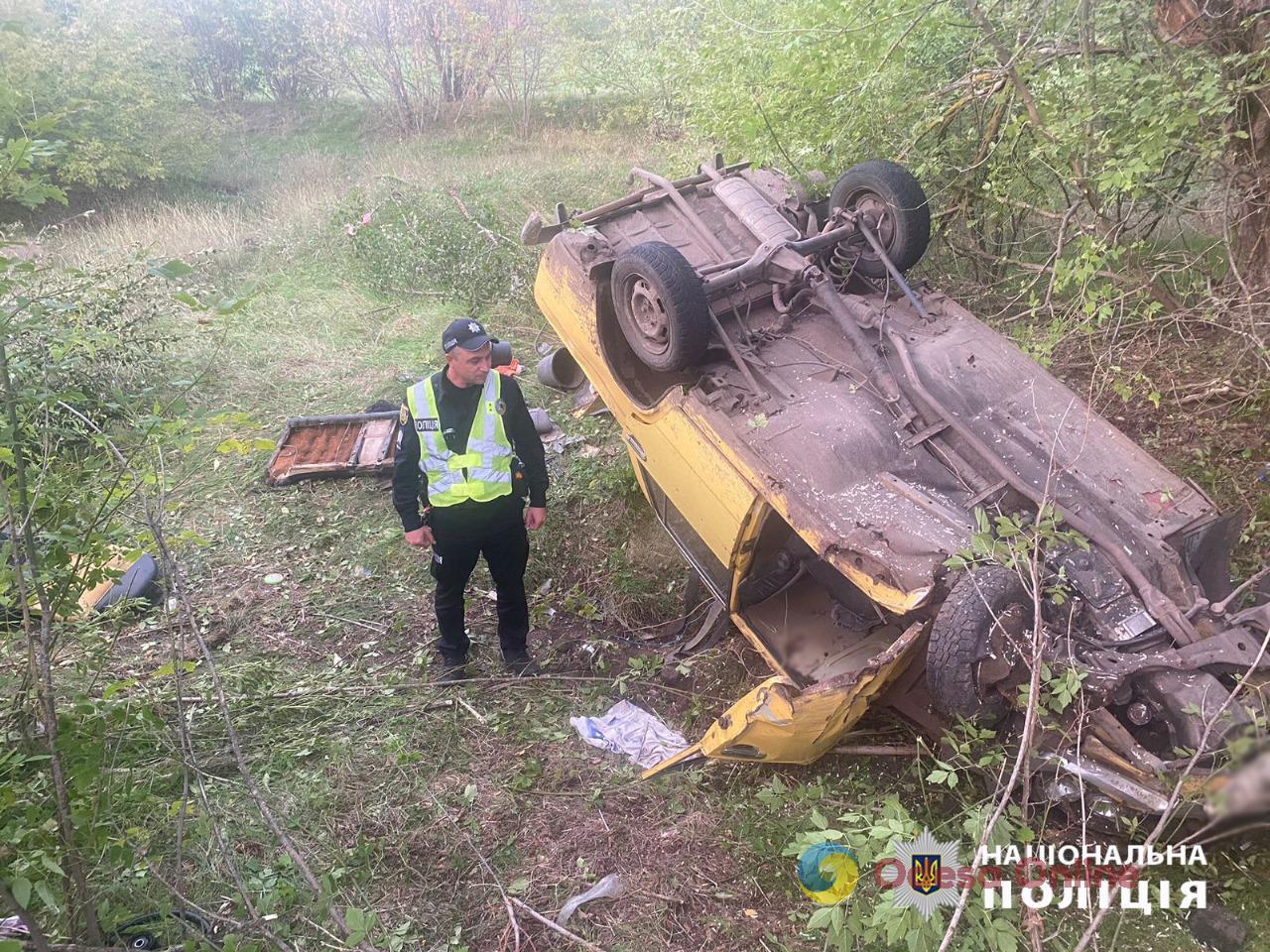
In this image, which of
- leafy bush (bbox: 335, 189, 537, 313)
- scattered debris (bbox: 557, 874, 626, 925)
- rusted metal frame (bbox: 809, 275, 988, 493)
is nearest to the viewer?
scattered debris (bbox: 557, 874, 626, 925)

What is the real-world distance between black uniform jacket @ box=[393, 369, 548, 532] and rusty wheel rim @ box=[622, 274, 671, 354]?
71 cm

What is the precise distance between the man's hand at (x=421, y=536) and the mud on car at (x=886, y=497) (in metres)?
1.21

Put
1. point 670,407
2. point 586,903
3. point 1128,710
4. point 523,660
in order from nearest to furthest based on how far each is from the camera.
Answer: point 1128,710 → point 586,903 → point 670,407 → point 523,660

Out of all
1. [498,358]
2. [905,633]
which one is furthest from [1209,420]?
[498,358]

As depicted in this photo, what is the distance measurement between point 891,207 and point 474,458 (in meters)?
2.72

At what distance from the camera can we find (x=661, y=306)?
145 inches

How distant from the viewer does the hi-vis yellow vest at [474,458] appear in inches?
144

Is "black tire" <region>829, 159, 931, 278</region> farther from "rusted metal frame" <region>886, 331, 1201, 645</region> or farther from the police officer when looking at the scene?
the police officer

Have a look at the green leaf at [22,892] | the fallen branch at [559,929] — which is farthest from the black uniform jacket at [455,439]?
the green leaf at [22,892]

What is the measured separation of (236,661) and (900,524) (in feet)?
11.8

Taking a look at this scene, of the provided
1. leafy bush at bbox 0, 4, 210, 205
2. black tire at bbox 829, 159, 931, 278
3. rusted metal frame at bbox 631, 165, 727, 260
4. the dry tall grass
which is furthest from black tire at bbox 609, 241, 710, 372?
leafy bush at bbox 0, 4, 210, 205

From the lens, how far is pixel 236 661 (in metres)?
4.21

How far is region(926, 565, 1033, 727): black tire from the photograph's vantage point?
2.57 meters

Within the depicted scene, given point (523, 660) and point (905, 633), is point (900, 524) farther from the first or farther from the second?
point (523, 660)
